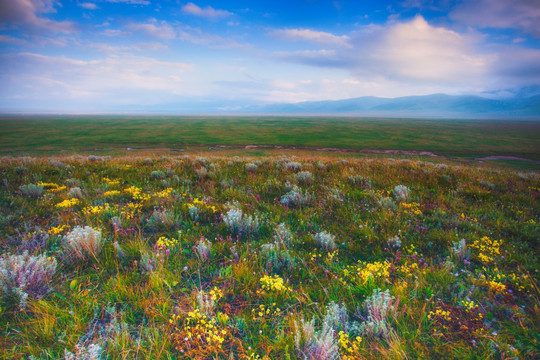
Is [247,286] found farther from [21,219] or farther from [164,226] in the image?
[21,219]

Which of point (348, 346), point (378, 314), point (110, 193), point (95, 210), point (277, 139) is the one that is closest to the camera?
point (348, 346)

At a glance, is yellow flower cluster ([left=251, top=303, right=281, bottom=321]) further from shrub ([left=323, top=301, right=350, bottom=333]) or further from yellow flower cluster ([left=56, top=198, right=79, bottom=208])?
yellow flower cluster ([left=56, top=198, right=79, bottom=208])

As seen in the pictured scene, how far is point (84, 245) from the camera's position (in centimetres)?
291

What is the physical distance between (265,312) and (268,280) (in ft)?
1.09

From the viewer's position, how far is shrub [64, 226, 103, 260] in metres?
2.87

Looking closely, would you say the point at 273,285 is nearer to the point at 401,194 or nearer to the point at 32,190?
the point at 401,194

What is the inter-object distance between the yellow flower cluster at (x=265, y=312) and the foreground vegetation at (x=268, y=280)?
0.02m

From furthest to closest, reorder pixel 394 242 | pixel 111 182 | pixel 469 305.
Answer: pixel 111 182, pixel 394 242, pixel 469 305

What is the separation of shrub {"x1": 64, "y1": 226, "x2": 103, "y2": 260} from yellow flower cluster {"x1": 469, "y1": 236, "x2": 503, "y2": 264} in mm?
4766

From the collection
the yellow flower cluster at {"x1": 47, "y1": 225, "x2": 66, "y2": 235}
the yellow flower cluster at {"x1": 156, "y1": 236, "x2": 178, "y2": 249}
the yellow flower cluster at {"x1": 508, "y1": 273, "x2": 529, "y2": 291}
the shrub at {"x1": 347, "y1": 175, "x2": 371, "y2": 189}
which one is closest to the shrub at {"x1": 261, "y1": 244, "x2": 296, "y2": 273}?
the yellow flower cluster at {"x1": 156, "y1": 236, "x2": 178, "y2": 249}

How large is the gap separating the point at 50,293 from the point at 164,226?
5.21ft

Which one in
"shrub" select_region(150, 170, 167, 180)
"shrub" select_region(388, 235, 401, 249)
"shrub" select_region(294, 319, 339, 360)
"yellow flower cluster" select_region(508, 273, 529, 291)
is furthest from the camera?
"shrub" select_region(150, 170, 167, 180)

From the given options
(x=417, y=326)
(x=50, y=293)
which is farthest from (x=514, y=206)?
(x=50, y=293)

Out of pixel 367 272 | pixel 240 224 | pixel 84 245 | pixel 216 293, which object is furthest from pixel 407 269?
pixel 84 245
